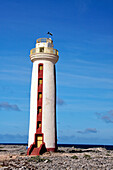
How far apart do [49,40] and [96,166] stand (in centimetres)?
2589

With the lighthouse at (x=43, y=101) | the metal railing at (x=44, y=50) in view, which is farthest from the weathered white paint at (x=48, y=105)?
the metal railing at (x=44, y=50)

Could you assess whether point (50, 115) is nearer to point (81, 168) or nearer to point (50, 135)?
point (50, 135)

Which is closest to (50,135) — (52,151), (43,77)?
(52,151)

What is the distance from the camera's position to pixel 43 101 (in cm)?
4347

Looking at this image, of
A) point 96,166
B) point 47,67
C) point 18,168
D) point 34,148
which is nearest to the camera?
point 18,168

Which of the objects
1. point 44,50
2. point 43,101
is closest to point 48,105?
point 43,101

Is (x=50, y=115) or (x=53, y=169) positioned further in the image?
(x=50, y=115)

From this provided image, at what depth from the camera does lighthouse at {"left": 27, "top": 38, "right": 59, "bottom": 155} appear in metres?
42.4

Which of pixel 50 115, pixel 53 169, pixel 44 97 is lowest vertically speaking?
pixel 53 169

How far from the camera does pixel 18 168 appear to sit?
2620cm

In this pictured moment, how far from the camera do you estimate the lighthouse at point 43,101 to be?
42.4 metres

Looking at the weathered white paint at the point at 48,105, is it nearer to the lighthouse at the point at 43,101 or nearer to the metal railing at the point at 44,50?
the lighthouse at the point at 43,101

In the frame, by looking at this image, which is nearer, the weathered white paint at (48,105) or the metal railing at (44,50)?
the weathered white paint at (48,105)

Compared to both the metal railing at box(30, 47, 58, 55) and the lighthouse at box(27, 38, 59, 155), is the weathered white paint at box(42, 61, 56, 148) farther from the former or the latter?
the metal railing at box(30, 47, 58, 55)
